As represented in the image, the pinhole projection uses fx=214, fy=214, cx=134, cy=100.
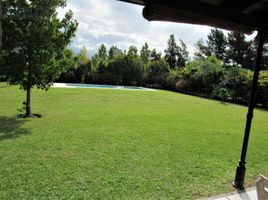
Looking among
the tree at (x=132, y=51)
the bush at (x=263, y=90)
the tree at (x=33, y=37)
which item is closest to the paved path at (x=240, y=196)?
the tree at (x=33, y=37)

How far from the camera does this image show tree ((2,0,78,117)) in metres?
6.98

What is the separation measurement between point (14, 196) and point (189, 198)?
7.72ft

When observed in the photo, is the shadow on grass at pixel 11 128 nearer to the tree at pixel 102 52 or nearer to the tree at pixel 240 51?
the tree at pixel 102 52

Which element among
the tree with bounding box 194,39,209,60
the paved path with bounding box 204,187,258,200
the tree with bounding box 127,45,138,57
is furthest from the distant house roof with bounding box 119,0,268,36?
the tree with bounding box 194,39,209,60

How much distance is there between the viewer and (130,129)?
21.4 ft

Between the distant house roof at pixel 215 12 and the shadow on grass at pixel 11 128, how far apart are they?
4.83m

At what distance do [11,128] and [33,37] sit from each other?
3021mm

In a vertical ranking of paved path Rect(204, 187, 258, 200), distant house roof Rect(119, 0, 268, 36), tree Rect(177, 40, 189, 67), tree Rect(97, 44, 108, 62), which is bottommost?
paved path Rect(204, 187, 258, 200)

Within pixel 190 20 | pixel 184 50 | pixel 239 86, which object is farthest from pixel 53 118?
pixel 184 50

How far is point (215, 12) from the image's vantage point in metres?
2.36

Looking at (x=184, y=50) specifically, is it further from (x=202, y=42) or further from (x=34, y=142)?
(x=34, y=142)

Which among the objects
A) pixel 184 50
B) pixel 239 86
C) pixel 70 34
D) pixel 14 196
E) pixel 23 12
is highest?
pixel 184 50

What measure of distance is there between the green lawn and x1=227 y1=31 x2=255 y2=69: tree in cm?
2607

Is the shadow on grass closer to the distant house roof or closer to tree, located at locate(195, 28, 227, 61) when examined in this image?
the distant house roof
